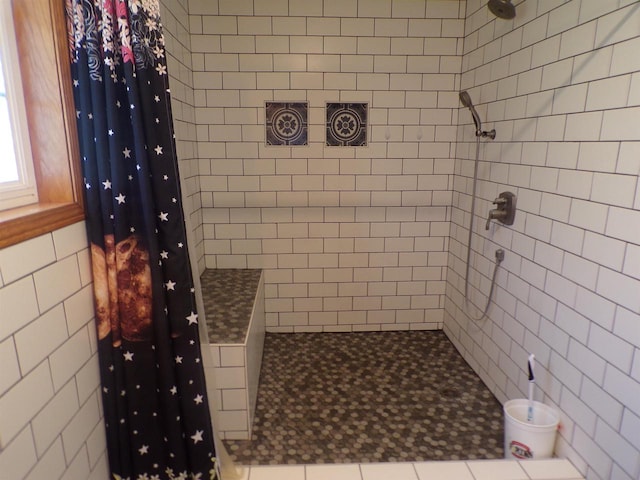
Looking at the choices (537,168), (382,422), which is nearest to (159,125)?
(537,168)

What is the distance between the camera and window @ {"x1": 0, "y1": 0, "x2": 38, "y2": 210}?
3.48ft

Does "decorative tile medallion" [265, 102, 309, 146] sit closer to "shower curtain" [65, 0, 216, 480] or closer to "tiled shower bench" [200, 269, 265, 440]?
"tiled shower bench" [200, 269, 265, 440]

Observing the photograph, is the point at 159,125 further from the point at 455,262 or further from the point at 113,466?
the point at 455,262

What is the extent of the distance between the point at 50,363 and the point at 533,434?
176 centimetres

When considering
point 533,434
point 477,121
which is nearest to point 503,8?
point 477,121

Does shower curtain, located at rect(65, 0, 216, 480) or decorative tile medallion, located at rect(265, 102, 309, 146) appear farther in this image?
decorative tile medallion, located at rect(265, 102, 309, 146)

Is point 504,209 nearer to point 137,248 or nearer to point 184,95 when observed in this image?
point 137,248

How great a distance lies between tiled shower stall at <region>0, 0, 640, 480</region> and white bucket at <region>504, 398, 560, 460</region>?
0.06 metres

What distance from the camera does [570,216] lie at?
1.62 metres

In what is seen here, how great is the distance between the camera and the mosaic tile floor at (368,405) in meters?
1.89

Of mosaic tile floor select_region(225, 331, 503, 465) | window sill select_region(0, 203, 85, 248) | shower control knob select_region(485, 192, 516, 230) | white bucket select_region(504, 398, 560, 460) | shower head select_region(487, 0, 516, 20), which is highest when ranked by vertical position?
shower head select_region(487, 0, 516, 20)

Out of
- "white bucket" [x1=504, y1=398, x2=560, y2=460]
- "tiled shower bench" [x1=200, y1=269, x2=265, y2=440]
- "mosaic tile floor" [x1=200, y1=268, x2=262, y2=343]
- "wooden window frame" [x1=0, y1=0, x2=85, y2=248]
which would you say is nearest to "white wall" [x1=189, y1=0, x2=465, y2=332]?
"mosaic tile floor" [x1=200, y1=268, x2=262, y2=343]

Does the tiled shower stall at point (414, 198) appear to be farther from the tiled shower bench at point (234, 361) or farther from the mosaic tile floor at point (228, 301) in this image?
the tiled shower bench at point (234, 361)

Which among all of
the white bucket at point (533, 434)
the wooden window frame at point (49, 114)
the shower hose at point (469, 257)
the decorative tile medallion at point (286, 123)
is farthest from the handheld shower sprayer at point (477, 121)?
the wooden window frame at point (49, 114)
